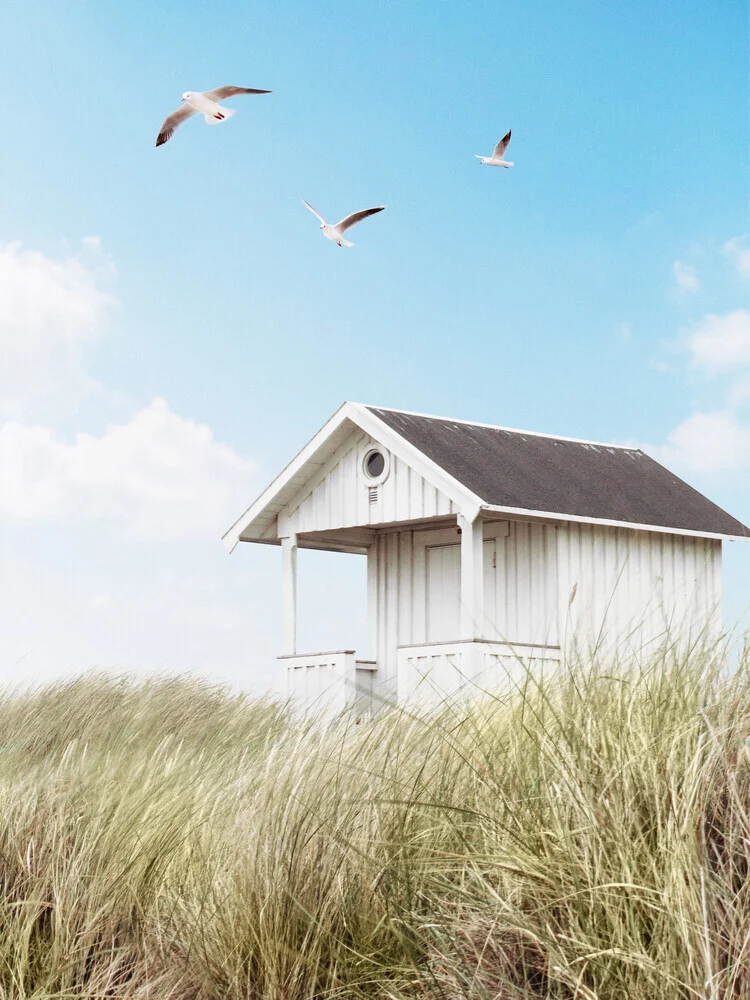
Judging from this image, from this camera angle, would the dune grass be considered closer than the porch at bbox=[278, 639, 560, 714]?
Yes

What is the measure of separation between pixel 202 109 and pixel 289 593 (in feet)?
22.9

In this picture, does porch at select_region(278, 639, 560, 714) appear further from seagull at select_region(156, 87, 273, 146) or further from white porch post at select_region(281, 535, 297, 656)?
seagull at select_region(156, 87, 273, 146)

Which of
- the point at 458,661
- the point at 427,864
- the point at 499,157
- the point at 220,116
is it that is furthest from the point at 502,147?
the point at 427,864

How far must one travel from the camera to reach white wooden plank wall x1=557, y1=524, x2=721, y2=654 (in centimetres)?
1547

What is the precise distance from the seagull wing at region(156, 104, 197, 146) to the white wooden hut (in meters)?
4.60

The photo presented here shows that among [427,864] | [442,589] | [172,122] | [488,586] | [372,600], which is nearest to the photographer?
[427,864]

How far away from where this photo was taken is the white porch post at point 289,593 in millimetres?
16734

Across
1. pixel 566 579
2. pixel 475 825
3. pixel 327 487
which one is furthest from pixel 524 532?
pixel 475 825

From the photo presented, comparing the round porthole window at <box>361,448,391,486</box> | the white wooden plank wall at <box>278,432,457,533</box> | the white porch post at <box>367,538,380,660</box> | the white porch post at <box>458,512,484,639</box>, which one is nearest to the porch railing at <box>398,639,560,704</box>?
the white porch post at <box>458,512,484,639</box>

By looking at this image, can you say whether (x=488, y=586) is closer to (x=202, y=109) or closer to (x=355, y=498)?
(x=355, y=498)

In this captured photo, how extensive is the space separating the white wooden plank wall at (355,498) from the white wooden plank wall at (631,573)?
1.89 meters

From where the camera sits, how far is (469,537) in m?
14.5

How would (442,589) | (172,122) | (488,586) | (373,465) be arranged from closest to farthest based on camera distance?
1. (172,122)
2. (373,465)
3. (488,586)
4. (442,589)

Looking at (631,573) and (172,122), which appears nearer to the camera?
(172,122)
